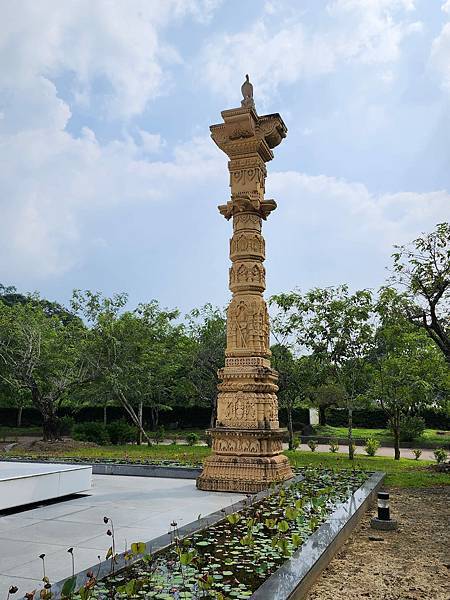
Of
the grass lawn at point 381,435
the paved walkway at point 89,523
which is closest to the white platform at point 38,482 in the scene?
the paved walkway at point 89,523

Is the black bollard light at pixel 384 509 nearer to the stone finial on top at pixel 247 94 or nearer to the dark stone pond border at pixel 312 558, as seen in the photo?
the dark stone pond border at pixel 312 558

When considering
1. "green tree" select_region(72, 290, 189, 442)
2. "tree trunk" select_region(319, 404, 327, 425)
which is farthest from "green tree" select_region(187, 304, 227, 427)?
"tree trunk" select_region(319, 404, 327, 425)

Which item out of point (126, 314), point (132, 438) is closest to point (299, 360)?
point (126, 314)

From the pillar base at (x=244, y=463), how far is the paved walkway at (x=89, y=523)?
0.22 metres

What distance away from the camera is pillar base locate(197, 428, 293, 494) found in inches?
305

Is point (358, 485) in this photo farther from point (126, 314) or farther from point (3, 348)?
point (3, 348)

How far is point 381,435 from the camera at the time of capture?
23.1 metres

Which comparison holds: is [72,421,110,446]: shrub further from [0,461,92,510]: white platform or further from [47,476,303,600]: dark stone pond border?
[47,476,303,600]: dark stone pond border

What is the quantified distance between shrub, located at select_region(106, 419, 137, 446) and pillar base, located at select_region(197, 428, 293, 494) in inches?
463

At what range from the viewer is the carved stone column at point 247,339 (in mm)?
7906

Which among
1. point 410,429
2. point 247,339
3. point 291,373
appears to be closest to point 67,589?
point 247,339

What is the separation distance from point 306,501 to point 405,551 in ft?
5.45

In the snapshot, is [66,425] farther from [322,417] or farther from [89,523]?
[89,523]

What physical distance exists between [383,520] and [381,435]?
59.9 feet
